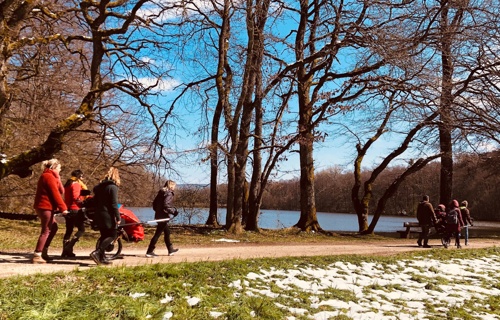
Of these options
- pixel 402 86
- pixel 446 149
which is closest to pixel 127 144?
pixel 402 86

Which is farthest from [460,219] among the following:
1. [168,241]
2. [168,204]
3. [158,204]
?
[158,204]

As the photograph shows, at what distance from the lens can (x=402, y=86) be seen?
14414 mm

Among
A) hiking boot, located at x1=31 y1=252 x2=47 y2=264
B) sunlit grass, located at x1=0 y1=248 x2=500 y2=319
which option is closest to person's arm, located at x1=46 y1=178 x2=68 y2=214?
hiking boot, located at x1=31 y1=252 x2=47 y2=264

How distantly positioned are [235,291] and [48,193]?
3.76 m

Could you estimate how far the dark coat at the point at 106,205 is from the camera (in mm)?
7629

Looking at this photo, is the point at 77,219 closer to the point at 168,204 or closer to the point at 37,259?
the point at 37,259

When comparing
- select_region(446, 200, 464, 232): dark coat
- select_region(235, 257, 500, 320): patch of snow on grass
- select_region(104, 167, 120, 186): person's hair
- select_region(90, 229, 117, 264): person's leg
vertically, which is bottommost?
select_region(235, 257, 500, 320): patch of snow on grass

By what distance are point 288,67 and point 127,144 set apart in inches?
269

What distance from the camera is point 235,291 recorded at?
6559mm

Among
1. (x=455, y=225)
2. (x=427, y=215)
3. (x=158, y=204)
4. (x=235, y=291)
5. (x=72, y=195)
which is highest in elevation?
(x=72, y=195)

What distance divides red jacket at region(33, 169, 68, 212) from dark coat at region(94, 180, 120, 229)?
711mm

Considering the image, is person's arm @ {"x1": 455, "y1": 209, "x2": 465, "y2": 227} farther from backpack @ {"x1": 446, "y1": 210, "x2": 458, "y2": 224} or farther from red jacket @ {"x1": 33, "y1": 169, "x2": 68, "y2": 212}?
red jacket @ {"x1": 33, "y1": 169, "x2": 68, "y2": 212}

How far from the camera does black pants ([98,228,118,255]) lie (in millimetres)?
7668

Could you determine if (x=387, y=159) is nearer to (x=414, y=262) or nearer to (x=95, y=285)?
(x=414, y=262)
